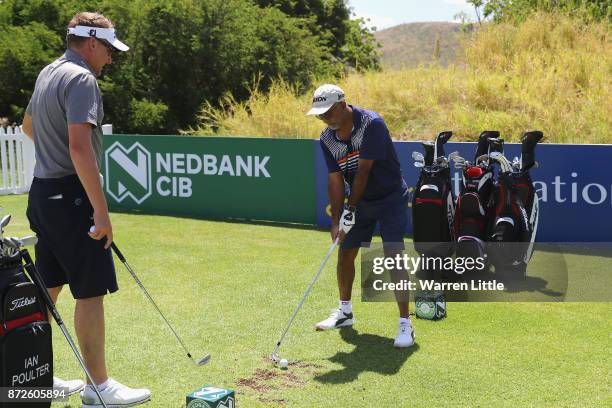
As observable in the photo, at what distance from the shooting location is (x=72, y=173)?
4.44m

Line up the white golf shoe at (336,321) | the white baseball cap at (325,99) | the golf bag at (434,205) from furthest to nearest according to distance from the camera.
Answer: the golf bag at (434,205)
the white golf shoe at (336,321)
the white baseball cap at (325,99)

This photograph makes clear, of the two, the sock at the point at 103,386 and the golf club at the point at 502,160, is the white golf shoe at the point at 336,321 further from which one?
the golf club at the point at 502,160

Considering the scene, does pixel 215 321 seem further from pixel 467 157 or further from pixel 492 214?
pixel 467 157

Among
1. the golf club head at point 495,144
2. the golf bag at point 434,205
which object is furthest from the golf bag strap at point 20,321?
the golf club head at point 495,144

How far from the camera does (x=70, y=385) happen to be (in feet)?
16.1

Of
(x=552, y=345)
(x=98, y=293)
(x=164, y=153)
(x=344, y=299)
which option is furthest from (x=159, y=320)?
(x=164, y=153)

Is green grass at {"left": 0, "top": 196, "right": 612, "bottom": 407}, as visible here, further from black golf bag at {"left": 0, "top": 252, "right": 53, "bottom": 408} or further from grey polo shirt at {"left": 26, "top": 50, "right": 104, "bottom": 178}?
grey polo shirt at {"left": 26, "top": 50, "right": 104, "bottom": 178}

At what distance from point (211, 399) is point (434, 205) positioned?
399cm

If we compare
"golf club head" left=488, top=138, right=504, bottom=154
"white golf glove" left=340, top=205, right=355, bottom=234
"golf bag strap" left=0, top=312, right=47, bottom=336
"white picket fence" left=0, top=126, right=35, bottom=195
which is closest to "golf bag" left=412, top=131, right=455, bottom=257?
"golf club head" left=488, top=138, right=504, bottom=154

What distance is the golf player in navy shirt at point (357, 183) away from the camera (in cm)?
562

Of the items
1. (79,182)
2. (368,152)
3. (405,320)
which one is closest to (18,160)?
(368,152)

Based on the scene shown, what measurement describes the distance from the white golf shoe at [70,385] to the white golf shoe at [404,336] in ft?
7.36

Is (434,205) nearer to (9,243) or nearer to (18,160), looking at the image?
(9,243)

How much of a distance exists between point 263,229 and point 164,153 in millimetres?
2576
